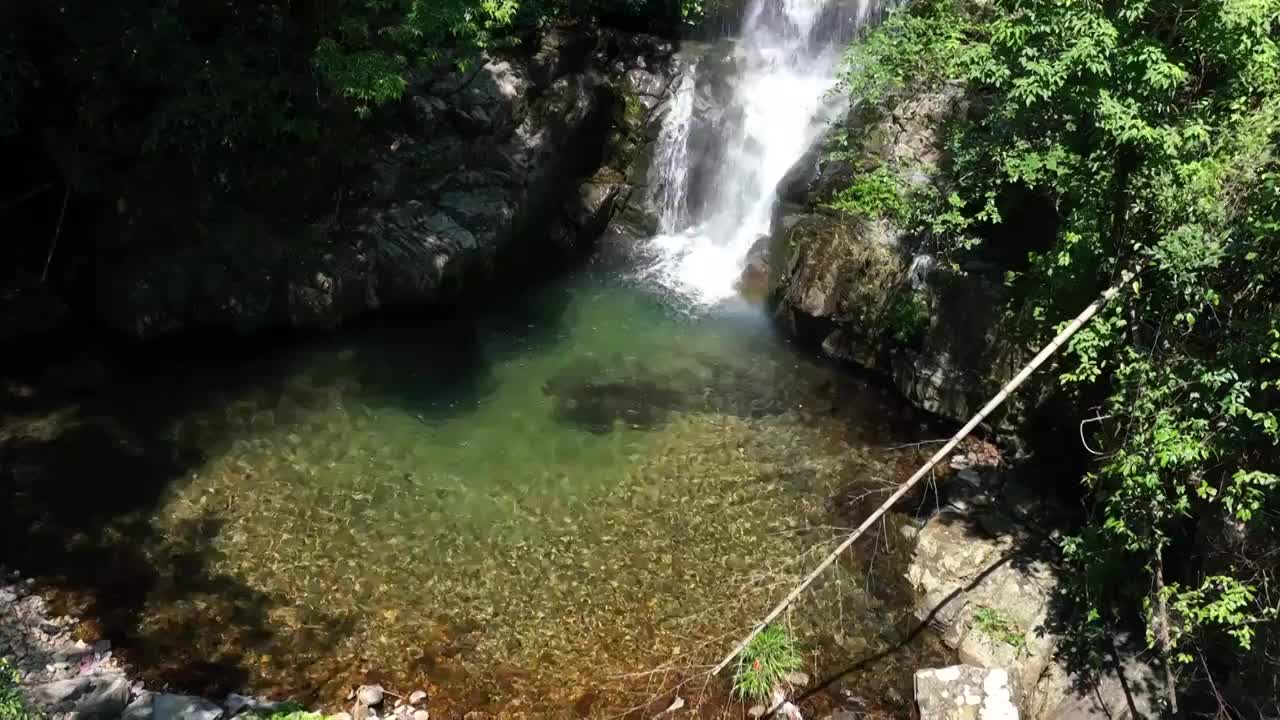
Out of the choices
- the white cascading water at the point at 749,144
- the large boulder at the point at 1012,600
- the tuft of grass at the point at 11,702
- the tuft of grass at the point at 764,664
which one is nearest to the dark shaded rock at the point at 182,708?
the tuft of grass at the point at 11,702

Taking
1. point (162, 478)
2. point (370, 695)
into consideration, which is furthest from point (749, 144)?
point (370, 695)

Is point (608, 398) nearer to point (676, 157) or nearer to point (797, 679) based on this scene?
point (797, 679)

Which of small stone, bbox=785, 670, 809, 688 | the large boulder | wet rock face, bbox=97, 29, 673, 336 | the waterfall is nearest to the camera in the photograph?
the large boulder

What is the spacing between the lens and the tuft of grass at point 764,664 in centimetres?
898

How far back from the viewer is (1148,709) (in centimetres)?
862

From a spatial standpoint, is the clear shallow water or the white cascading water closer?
the clear shallow water

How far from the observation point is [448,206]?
16.4 metres

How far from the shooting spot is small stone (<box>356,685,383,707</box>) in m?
8.72

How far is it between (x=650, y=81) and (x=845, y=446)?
428 inches

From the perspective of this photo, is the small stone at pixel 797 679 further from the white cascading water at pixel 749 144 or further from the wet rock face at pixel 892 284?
the white cascading water at pixel 749 144

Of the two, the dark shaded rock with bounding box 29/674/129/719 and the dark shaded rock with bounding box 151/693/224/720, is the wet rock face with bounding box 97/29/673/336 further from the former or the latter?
the dark shaded rock with bounding box 151/693/224/720

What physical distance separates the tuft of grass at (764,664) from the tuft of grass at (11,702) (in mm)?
6451

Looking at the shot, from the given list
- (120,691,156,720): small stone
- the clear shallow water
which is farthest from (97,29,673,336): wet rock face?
(120,691,156,720): small stone

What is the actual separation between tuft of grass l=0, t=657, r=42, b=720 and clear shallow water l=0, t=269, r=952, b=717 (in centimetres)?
181
